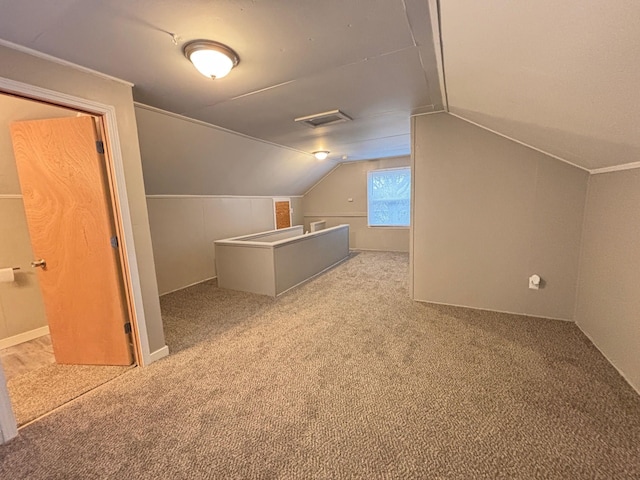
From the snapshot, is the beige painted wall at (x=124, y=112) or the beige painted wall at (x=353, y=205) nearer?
the beige painted wall at (x=124, y=112)

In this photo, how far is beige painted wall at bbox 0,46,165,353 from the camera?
1517mm

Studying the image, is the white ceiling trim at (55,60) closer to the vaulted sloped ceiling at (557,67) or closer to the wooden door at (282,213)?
the vaulted sloped ceiling at (557,67)

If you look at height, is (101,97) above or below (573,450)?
above

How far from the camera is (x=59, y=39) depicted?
4.73ft

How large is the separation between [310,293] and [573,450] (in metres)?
2.84

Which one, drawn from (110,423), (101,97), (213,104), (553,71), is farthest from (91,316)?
(553,71)

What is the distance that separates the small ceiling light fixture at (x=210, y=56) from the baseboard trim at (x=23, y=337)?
3.29 m

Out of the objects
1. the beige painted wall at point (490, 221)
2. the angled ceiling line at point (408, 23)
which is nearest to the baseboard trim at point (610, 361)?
the beige painted wall at point (490, 221)

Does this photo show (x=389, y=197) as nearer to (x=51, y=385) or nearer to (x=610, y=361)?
(x=610, y=361)

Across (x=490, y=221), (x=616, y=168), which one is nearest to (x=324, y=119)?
(x=490, y=221)

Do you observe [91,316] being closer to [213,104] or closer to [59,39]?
[59,39]

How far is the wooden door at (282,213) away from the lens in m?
6.37

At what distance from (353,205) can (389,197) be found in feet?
3.07

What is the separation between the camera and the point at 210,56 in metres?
1.59
